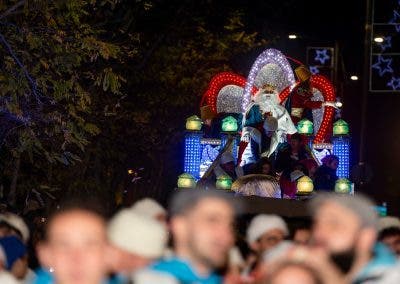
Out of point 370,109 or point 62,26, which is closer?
point 62,26

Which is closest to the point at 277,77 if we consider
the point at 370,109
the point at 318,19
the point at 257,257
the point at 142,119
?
the point at 142,119

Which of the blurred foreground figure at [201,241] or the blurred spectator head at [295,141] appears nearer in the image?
the blurred foreground figure at [201,241]

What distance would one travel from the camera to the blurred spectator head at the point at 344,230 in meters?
5.27

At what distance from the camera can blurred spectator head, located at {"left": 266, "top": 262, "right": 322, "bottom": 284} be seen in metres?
4.47

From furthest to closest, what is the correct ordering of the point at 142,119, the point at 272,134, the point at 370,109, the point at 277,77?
the point at 370,109, the point at 142,119, the point at 277,77, the point at 272,134

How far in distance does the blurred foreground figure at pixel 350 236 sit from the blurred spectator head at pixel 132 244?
0.93m

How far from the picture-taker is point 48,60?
15.0 m

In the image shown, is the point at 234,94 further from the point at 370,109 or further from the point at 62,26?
the point at 370,109

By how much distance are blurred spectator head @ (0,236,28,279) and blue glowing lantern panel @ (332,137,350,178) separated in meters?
13.5

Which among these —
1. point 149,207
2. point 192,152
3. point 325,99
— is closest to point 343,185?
point 325,99

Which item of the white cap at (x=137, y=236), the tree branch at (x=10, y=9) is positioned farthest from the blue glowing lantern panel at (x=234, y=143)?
the white cap at (x=137, y=236)

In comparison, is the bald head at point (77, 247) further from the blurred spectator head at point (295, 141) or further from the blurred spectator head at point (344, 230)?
the blurred spectator head at point (295, 141)

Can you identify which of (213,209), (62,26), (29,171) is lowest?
(29,171)

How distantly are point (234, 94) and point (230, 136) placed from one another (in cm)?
128
